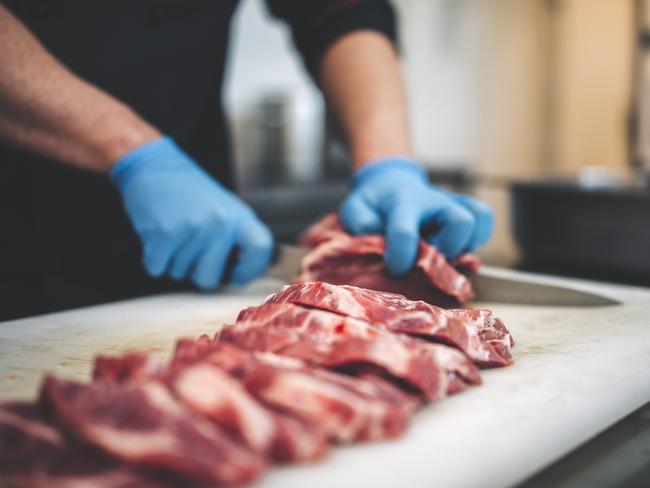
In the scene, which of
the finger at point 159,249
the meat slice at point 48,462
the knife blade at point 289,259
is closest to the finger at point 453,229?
the knife blade at point 289,259

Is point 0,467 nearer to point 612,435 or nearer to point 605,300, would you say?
point 612,435

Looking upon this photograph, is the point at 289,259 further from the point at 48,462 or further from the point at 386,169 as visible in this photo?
the point at 48,462

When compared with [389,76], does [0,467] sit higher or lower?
lower

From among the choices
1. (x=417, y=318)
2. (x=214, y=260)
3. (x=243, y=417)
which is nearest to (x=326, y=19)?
(x=214, y=260)

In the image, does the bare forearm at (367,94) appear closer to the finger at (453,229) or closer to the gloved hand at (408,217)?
the gloved hand at (408,217)

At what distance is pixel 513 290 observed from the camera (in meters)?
1.96

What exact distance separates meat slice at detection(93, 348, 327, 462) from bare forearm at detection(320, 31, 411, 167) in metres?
1.63

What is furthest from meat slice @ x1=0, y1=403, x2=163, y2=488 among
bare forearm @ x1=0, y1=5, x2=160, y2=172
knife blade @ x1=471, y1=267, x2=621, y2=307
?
knife blade @ x1=471, y1=267, x2=621, y2=307

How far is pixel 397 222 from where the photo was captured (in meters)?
1.87

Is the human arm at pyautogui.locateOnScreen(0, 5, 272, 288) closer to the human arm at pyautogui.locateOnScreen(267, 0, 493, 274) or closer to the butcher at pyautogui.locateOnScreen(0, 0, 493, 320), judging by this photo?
the butcher at pyautogui.locateOnScreen(0, 0, 493, 320)

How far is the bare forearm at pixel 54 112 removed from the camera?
178 cm

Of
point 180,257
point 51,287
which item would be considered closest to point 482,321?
point 180,257

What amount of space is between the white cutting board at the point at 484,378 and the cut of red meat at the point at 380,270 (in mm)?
162

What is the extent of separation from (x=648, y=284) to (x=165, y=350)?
260 centimetres
